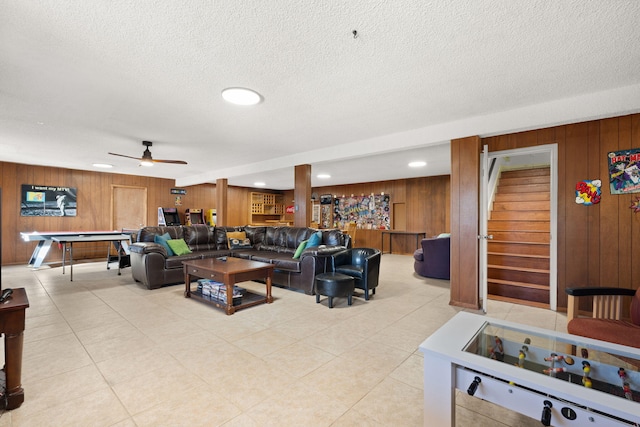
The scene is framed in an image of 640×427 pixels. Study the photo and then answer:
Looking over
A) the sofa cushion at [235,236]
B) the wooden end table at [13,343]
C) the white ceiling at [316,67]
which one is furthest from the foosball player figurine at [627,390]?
the sofa cushion at [235,236]

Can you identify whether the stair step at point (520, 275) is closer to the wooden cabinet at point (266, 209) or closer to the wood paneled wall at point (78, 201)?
the wooden cabinet at point (266, 209)

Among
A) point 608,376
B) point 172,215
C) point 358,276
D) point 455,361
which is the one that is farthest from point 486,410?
point 172,215

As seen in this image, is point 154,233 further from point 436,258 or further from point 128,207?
point 436,258

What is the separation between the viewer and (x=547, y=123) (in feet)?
10.7

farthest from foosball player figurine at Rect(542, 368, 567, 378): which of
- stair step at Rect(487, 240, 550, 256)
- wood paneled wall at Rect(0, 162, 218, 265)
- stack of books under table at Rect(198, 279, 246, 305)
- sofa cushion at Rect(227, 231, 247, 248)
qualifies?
wood paneled wall at Rect(0, 162, 218, 265)

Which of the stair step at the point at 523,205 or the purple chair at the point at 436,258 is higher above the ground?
the stair step at the point at 523,205

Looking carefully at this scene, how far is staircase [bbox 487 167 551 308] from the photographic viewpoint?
14.0ft

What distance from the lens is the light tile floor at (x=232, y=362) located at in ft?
5.66

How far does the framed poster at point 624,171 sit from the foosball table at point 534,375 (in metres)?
2.77

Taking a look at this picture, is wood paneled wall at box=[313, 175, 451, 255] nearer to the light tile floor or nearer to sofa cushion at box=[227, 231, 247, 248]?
the light tile floor

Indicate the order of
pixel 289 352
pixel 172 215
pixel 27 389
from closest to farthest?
pixel 27 389 < pixel 289 352 < pixel 172 215

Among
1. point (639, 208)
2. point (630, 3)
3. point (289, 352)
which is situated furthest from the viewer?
point (639, 208)

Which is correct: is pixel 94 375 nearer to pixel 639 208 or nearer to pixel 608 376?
pixel 608 376

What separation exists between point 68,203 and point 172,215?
260cm
